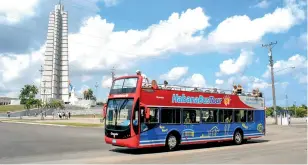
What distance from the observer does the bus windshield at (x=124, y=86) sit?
16.0 m

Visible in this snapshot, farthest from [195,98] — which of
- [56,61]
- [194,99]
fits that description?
[56,61]

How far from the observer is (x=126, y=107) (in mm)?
15664

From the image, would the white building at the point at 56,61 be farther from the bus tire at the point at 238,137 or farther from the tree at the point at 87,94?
the bus tire at the point at 238,137

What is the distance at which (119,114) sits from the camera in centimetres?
1584

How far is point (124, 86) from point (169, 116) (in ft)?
8.33

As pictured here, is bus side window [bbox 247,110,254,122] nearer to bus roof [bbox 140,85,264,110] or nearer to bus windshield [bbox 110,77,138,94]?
bus roof [bbox 140,85,264,110]

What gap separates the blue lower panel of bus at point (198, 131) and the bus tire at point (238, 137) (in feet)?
0.89

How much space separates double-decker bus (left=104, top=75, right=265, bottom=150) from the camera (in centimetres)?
1558

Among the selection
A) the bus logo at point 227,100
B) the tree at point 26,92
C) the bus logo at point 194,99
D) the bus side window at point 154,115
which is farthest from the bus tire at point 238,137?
the tree at point 26,92

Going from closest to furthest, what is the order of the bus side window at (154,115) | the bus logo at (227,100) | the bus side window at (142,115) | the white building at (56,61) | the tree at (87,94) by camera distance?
the bus side window at (142,115) < the bus side window at (154,115) < the bus logo at (227,100) < the white building at (56,61) < the tree at (87,94)

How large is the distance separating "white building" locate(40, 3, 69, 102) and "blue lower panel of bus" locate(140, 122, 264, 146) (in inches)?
5319

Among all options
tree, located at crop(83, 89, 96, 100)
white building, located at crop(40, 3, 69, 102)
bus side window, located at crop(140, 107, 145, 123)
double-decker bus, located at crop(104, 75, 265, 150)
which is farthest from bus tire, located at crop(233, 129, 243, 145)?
tree, located at crop(83, 89, 96, 100)

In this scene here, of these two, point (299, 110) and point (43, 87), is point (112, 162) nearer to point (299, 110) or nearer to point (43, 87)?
point (299, 110)

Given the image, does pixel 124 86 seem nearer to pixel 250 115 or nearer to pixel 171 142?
pixel 171 142
